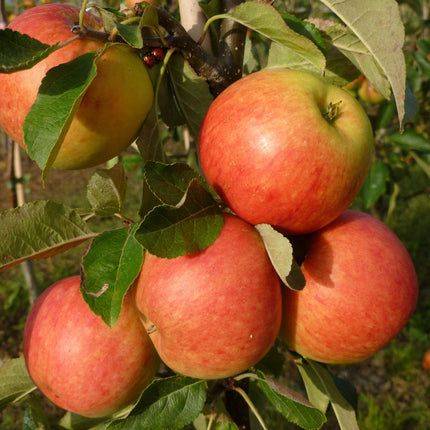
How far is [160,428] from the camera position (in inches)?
28.9

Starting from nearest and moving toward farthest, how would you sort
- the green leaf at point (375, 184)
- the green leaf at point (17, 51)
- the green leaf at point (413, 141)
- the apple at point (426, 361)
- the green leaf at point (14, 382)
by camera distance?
the green leaf at point (17, 51), the green leaf at point (14, 382), the green leaf at point (413, 141), the green leaf at point (375, 184), the apple at point (426, 361)

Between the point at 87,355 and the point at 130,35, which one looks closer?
the point at 130,35

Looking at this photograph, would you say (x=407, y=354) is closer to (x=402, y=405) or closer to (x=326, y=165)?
(x=402, y=405)

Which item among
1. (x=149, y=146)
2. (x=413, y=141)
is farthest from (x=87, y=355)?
(x=413, y=141)

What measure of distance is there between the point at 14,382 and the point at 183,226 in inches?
25.2

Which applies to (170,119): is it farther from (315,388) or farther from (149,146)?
(315,388)

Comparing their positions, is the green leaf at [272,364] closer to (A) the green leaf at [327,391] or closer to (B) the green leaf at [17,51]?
(A) the green leaf at [327,391]

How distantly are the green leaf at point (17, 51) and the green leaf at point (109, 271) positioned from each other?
0.89ft

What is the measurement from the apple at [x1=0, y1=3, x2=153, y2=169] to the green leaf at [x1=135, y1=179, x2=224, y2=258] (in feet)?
0.49

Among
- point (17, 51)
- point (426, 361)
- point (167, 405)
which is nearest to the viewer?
point (17, 51)

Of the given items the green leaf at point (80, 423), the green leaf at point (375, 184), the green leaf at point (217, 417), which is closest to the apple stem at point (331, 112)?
the green leaf at point (217, 417)

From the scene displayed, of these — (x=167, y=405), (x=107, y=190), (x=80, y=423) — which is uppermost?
(x=107, y=190)

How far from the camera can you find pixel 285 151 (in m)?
0.63

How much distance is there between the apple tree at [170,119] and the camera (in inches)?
22.9
